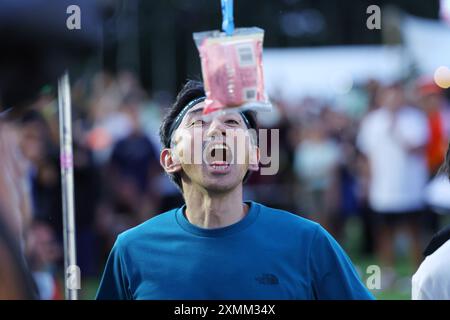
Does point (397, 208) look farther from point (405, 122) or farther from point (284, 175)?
point (284, 175)

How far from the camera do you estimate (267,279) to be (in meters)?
3.04

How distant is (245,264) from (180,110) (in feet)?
1.86

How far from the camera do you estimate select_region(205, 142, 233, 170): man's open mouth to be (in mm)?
3102

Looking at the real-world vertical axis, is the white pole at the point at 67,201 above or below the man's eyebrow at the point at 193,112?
below

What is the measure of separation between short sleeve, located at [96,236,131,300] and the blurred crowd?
4.49 m

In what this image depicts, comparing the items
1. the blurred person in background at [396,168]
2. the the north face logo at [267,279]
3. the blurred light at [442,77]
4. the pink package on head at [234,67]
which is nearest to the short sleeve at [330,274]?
the the north face logo at [267,279]

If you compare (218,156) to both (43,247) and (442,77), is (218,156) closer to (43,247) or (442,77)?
(43,247)

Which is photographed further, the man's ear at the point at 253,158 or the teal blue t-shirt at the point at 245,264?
the man's ear at the point at 253,158

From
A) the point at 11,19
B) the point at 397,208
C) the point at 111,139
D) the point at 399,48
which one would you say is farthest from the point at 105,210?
the point at 11,19

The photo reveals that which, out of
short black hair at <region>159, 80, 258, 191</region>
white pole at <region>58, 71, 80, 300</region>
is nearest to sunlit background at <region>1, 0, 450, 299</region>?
white pole at <region>58, 71, 80, 300</region>

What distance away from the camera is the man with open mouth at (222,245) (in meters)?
3.06


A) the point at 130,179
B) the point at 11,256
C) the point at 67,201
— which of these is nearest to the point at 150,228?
the point at 67,201

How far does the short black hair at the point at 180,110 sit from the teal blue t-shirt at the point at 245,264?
26 cm

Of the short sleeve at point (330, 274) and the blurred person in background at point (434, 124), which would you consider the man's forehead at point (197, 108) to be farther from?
the blurred person in background at point (434, 124)
